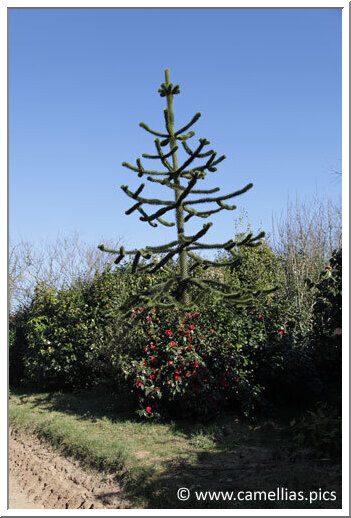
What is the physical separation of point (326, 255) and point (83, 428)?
8.68m

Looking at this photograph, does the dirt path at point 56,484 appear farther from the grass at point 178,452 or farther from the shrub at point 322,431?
the shrub at point 322,431

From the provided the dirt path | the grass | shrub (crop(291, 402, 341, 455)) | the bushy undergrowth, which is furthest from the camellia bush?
the dirt path

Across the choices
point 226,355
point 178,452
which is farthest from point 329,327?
point 178,452

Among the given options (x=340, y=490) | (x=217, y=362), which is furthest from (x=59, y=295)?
(x=340, y=490)

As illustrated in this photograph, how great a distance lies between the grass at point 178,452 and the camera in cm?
480

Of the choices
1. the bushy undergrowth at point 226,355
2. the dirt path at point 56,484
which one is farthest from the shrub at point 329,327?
the dirt path at point 56,484

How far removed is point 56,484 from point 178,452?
1.55 metres

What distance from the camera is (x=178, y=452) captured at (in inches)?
231

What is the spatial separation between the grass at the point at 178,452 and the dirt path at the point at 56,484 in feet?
0.49

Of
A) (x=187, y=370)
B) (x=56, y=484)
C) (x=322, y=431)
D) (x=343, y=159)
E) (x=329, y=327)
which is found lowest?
(x=56, y=484)

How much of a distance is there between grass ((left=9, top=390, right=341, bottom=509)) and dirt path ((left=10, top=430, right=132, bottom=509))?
0.15m

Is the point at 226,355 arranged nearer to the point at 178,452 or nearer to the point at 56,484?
the point at 178,452

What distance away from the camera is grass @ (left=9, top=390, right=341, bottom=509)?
15.8ft

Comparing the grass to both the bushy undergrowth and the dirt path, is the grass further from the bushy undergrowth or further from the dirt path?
the bushy undergrowth
